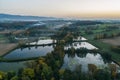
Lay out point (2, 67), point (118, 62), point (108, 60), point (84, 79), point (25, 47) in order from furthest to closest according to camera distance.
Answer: point (25, 47) → point (108, 60) → point (118, 62) → point (2, 67) → point (84, 79)

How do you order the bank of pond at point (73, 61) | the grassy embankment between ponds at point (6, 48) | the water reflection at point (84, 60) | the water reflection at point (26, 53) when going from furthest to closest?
the grassy embankment between ponds at point (6, 48), the water reflection at point (26, 53), the water reflection at point (84, 60), the bank of pond at point (73, 61)

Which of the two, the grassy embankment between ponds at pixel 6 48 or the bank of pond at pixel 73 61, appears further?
the grassy embankment between ponds at pixel 6 48

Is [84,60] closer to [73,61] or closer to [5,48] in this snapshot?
[73,61]

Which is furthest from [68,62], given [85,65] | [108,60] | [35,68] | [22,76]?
[22,76]

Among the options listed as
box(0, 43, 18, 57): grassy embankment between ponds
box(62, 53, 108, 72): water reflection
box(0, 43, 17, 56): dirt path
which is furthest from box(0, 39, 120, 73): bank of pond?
box(0, 43, 17, 56): dirt path

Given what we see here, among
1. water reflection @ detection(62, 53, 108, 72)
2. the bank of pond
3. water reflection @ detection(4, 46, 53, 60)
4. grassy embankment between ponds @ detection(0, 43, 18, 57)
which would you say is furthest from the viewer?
grassy embankment between ponds @ detection(0, 43, 18, 57)

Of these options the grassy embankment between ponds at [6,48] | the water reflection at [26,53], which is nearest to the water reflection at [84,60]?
the water reflection at [26,53]

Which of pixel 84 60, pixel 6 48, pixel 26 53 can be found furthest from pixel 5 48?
pixel 84 60

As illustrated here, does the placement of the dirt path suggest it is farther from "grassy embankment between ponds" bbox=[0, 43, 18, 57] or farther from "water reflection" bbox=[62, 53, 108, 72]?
"water reflection" bbox=[62, 53, 108, 72]

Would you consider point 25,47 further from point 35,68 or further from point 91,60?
point 35,68

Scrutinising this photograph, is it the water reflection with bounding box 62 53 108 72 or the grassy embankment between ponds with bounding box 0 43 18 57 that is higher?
the water reflection with bounding box 62 53 108 72

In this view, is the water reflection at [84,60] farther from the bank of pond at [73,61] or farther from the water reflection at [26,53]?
the water reflection at [26,53]
